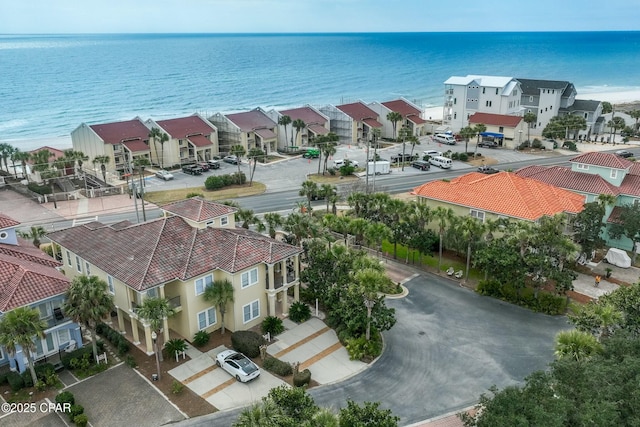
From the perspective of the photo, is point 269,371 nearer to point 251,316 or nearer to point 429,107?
point 251,316

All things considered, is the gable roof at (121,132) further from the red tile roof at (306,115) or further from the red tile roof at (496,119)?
the red tile roof at (496,119)

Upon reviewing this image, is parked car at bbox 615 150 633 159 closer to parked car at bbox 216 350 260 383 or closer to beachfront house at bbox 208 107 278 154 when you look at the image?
beachfront house at bbox 208 107 278 154

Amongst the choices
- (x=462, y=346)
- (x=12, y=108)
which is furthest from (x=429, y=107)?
(x=462, y=346)

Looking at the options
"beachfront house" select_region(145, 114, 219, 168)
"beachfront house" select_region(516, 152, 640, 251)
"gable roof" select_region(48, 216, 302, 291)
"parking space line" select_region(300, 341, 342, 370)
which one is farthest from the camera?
"beachfront house" select_region(145, 114, 219, 168)

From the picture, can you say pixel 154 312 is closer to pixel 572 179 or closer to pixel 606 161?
pixel 572 179

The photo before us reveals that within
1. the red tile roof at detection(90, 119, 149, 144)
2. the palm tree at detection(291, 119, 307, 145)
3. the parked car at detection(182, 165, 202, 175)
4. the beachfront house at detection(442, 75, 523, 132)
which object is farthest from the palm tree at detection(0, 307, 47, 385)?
the beachfront house at detection(442, 75, 523, 132)

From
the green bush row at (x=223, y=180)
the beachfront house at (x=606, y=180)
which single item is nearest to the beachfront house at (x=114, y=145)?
the green bush row at (x=223, y=180)

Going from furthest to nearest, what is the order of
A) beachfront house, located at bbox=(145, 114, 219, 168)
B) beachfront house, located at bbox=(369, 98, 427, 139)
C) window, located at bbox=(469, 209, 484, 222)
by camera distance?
1. beachfront house, located at bbox=(369, 98, 427, 139)
2. beachfront house, located at bbox=(145, 114, 219, 168)
3. window, located at bbox=(469, 209, 484, 222)
